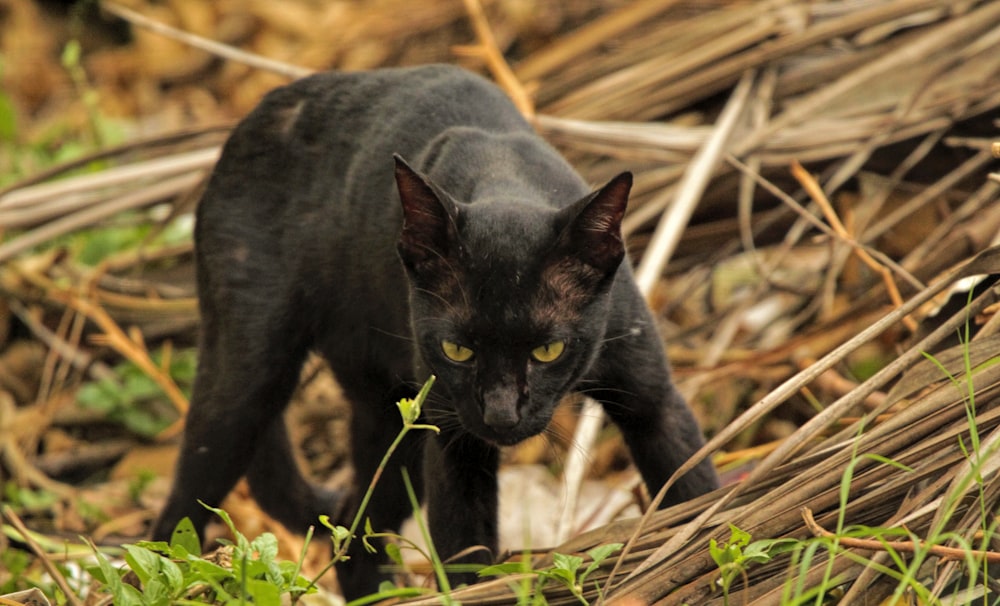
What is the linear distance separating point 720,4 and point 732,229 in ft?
3.78

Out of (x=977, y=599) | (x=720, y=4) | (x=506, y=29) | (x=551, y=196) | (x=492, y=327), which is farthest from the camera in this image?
(x=506, y=29)

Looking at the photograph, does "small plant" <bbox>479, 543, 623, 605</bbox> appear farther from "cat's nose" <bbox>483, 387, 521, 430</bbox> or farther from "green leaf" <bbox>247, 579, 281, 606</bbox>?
"green leaf" <bbox>247, 579, 281, 606</bbox>

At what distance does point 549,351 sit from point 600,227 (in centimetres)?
29

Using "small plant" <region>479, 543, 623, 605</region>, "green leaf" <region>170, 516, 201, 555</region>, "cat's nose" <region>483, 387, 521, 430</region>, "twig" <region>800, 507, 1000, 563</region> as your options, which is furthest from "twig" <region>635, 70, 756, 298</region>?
"green leaf" <region>170, 516, 201, 555</region>

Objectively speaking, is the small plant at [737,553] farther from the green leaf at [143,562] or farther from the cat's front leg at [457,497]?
the green leaf at [143,562]

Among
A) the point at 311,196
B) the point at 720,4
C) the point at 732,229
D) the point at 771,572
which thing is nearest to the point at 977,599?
the point at 771,572

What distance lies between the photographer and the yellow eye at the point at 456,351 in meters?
2.61

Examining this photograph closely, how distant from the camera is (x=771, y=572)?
2318mm

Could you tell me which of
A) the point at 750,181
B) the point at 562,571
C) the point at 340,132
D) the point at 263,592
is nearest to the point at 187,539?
the point at 263,592

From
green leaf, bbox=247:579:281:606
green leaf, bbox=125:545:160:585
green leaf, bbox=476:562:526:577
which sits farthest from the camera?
green leaf, bbox=476:562:526:577

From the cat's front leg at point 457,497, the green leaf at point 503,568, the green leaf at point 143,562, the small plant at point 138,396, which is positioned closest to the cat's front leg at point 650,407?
the cat's front leg at point 457,497

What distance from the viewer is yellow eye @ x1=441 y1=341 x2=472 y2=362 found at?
8.57 feet

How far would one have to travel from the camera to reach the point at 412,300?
277 centimetres

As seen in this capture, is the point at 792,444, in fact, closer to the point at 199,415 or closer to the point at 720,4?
the point at 199,415
